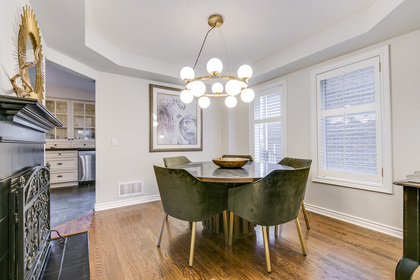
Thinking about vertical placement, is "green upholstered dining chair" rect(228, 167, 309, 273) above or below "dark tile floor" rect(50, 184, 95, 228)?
above

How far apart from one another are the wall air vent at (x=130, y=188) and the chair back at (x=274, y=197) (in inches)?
92.7

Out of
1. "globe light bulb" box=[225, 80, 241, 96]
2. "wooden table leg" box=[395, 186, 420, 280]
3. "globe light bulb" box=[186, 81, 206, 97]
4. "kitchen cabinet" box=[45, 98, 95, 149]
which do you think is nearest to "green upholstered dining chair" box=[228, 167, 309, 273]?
"wooden table leg" box=[395, 186, 420, 280]

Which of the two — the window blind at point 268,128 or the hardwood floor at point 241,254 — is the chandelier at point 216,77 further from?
the hardwood floor at point 241,254

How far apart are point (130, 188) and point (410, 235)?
3404 millimetres

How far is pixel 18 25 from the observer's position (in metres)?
1.36

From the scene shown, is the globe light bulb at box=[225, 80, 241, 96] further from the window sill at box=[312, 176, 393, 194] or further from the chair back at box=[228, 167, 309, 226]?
the window sill at box=[312, 176, 393, 194]

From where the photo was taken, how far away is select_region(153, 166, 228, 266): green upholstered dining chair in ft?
5.53

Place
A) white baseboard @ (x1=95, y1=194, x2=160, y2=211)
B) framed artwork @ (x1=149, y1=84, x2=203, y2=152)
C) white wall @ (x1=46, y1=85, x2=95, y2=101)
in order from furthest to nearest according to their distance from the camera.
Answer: white wall @ (x1=46, y1=85, x2=95, y2=101) < framed artwork @ (x1=149, y1=84, x2=203, y2=152) < white baseboard @ (x1=95, y1=194, x2=160, y2=211)

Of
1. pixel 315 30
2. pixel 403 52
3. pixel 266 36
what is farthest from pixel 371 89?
pixel 266 36

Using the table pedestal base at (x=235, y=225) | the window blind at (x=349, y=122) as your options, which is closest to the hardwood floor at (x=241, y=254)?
the table pedestal base at (x=235, y=225)

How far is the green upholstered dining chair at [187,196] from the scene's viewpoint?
169cm

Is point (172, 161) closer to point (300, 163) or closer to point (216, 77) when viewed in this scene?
point (216, 77)

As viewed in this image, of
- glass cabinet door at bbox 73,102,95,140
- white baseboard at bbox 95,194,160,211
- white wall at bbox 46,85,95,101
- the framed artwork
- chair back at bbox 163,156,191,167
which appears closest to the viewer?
chair back at bbox 163,156,191,167

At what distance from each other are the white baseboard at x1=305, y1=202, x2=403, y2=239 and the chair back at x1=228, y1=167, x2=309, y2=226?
1.40 m
